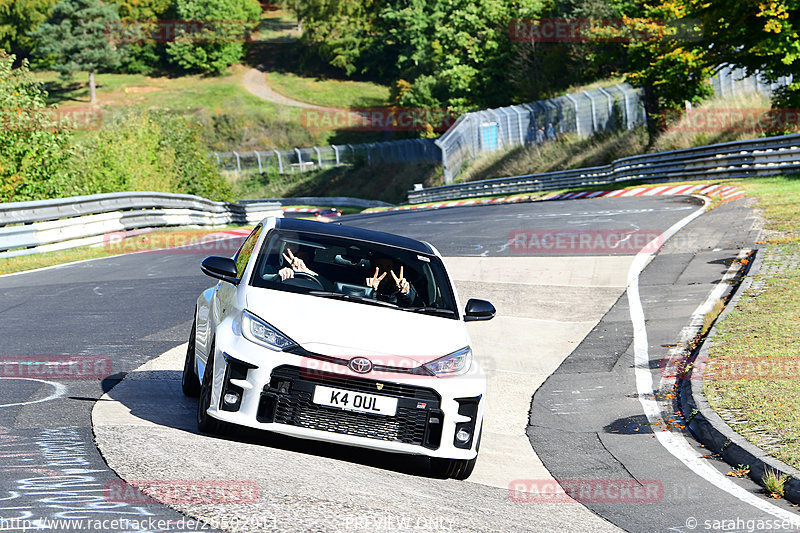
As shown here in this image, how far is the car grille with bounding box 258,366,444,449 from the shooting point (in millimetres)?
6641

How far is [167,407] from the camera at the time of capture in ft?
26.2

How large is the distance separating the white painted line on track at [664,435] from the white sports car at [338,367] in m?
1.84

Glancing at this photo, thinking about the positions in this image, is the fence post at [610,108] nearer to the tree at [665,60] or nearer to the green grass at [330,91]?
the tree at [665,60]

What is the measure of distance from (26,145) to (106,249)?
4945mm

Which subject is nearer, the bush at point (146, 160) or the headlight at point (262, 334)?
the headlight at point (262, 334)

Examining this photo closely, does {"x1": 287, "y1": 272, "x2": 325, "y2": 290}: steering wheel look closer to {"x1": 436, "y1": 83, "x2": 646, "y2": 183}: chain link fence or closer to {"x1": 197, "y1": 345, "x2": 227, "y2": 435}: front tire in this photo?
{"x1": 197, "y1": 345, "x2": 227, "y2": 435}: front tire

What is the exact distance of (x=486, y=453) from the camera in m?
8.39

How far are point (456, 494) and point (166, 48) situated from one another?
124190mm

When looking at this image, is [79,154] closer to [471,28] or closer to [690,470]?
[690,470]

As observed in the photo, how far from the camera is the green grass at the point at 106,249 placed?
763 inches

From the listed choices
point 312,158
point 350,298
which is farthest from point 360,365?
point 312,158

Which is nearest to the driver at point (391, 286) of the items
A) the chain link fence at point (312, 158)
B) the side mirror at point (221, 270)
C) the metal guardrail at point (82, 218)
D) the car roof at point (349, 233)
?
the car roof at point (349, 233)

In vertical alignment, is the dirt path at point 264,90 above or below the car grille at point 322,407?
below

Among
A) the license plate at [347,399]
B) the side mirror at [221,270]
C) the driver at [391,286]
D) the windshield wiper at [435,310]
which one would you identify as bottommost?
the license plate at [347,399]
